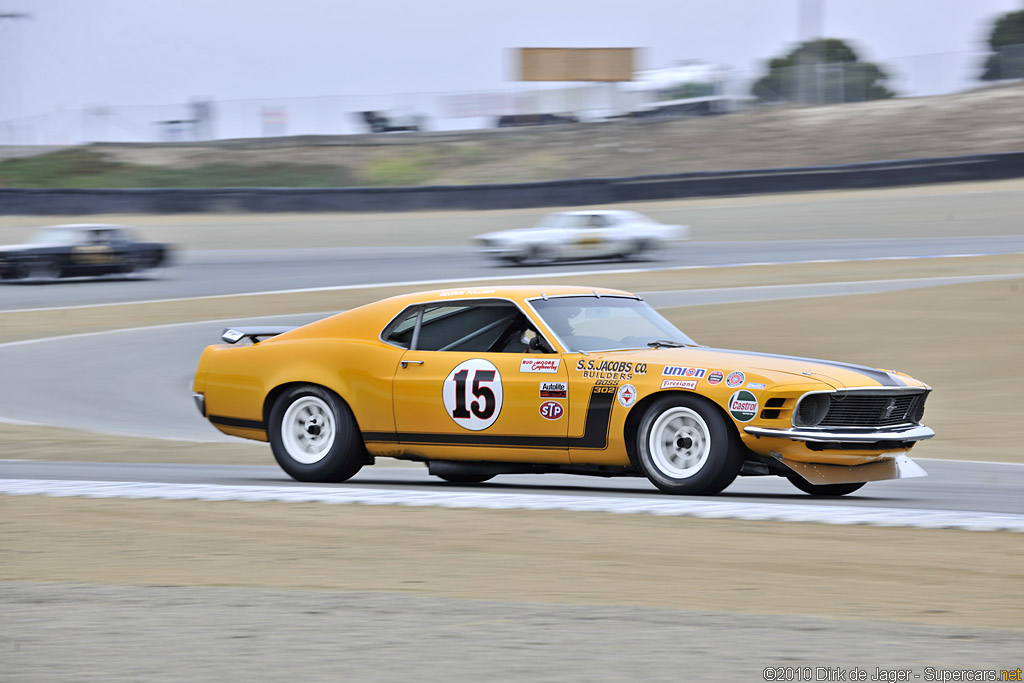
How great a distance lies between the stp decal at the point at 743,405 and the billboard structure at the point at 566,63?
49.8 meters

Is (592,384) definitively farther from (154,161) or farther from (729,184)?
(154,161)

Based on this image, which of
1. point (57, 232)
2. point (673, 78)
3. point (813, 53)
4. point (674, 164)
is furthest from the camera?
point (813, 53)

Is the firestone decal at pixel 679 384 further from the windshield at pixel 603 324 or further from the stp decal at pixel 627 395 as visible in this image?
the windshield at pixel 603 324

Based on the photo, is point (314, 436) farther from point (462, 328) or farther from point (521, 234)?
point (521, 234)

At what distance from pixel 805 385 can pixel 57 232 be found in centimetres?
2379

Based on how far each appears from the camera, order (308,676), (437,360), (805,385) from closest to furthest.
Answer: (308,676) < (805,385) < (437,360)

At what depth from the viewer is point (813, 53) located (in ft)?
257

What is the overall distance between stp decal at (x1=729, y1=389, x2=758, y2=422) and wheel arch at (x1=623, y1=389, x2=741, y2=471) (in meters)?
0.06

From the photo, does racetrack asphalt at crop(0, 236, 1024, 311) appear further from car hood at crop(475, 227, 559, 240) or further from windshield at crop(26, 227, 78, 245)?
windshield at crop(26, 227, 78, 245)

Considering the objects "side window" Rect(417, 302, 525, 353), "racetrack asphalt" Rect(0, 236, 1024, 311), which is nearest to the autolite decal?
"side window" Rect(417, 302, 525, 353)

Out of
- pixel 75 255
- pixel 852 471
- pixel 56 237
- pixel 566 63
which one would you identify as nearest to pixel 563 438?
pixel 852 471

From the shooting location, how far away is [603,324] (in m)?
8.33

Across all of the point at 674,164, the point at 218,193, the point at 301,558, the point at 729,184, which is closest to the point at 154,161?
the point at 218,193

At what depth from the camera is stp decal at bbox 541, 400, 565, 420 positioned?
7.83 metres
